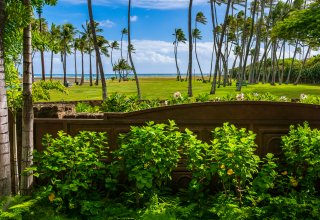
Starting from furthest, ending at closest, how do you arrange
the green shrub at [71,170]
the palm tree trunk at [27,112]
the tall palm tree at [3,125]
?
the palm tree trunk at [27,112], the green shrub at [71,170], the tall palm tree at [3,125]

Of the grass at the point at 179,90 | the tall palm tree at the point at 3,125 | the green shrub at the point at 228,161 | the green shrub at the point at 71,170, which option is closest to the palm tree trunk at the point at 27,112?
the green shrub at the point at 71,170

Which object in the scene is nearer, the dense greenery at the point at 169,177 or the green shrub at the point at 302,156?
the dense greenery at the point at 169,177

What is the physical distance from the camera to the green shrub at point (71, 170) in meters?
6.64

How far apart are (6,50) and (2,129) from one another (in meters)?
1.74

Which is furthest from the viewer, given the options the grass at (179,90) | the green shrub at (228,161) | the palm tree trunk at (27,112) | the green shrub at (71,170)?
the grass at (179,90)

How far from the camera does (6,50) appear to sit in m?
7.42

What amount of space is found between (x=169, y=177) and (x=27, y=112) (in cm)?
278

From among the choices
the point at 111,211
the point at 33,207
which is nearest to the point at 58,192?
the point at 33,207

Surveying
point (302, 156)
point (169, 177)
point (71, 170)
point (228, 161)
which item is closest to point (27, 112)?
point (71, 170)

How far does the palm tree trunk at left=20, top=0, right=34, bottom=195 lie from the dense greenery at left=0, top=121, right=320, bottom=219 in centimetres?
26

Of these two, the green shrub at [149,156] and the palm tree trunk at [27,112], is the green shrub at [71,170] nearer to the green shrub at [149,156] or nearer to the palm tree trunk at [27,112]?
the palm tree trunk at [27,112]

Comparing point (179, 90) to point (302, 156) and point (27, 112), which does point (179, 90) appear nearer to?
point (27, 112)

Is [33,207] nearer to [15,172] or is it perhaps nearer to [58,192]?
[58,192]

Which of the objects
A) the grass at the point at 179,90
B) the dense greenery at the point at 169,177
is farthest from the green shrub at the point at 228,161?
the grass at the point at 179,90
